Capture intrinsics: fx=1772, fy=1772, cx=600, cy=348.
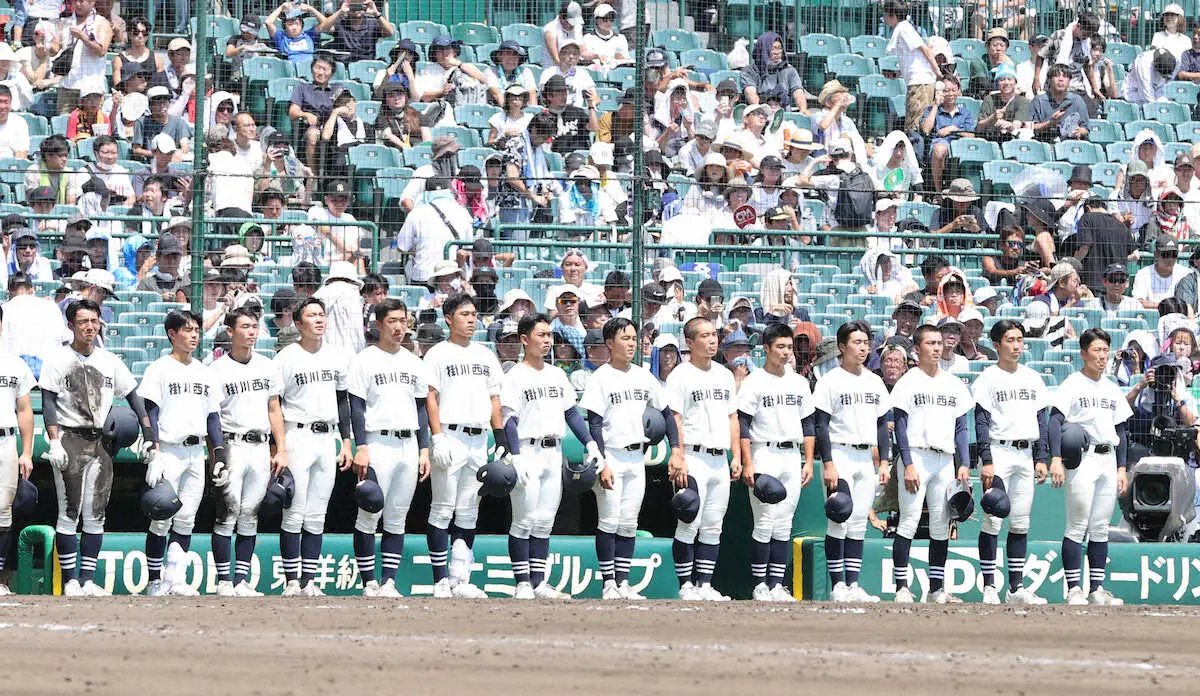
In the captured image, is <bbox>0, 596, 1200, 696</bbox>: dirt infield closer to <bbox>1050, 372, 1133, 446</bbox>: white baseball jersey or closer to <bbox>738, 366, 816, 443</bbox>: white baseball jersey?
<bbox>738, 366, 816, 443</bbox>: white baseball jersey

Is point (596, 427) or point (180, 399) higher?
point (180, 399)

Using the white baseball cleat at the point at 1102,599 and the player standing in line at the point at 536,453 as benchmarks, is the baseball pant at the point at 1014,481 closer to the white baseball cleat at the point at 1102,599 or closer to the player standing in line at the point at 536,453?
the white baseball cleat at the point at 1102,599

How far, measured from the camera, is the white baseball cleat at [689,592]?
9.38m

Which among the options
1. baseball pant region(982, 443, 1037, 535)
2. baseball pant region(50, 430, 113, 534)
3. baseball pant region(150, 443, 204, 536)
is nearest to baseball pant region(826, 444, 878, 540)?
baseball pant region(982, 443, 1037, 535)

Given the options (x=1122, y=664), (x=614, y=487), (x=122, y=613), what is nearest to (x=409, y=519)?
(x=614, y=487)

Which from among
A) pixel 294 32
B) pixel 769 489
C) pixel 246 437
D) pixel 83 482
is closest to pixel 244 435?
pixel 246 437

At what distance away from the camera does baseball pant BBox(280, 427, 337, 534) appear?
9.20m

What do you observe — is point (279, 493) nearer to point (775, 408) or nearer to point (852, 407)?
point (775, 408)

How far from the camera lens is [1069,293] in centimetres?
1202

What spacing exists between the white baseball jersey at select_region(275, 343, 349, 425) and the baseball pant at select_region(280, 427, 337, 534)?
10cm

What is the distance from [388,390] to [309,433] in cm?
47

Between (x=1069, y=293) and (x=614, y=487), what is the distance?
424 centimetres

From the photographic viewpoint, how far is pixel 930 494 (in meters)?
9.70

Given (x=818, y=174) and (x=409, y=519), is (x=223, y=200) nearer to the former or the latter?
(x=409, y=519)
